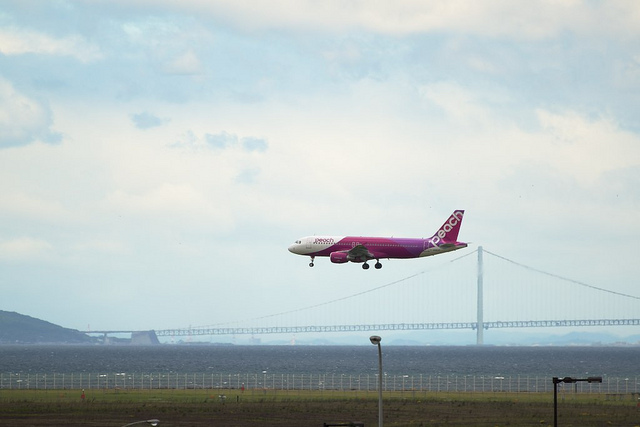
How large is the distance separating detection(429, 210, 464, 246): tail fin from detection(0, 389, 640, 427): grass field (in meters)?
18.4

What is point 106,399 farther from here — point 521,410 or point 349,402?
point 521,410

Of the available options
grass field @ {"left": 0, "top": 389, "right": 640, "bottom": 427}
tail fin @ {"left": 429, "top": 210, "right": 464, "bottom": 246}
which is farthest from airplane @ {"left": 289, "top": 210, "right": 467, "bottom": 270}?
grass field @ {"left": 0, "top": 389, "right": 640, "bottom": 427}

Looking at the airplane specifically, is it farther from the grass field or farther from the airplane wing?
the grass field

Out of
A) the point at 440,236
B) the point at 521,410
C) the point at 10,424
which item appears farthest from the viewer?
the point at 440,236

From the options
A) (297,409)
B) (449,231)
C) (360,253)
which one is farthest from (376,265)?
(297,409)

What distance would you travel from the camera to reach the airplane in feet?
351

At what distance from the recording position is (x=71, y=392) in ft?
414

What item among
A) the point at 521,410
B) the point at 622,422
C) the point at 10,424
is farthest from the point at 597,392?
the point at 10,424

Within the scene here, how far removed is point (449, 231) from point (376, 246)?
9224 mm

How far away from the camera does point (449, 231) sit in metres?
112

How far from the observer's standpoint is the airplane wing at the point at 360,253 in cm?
10634

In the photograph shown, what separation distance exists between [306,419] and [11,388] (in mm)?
57765

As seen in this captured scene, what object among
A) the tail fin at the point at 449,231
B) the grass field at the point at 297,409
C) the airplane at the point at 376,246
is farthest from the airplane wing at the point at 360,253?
the grass field at the point at 297,409

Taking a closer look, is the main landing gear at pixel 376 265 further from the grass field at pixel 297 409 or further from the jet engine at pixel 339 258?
the grass field at pixel 297 409
